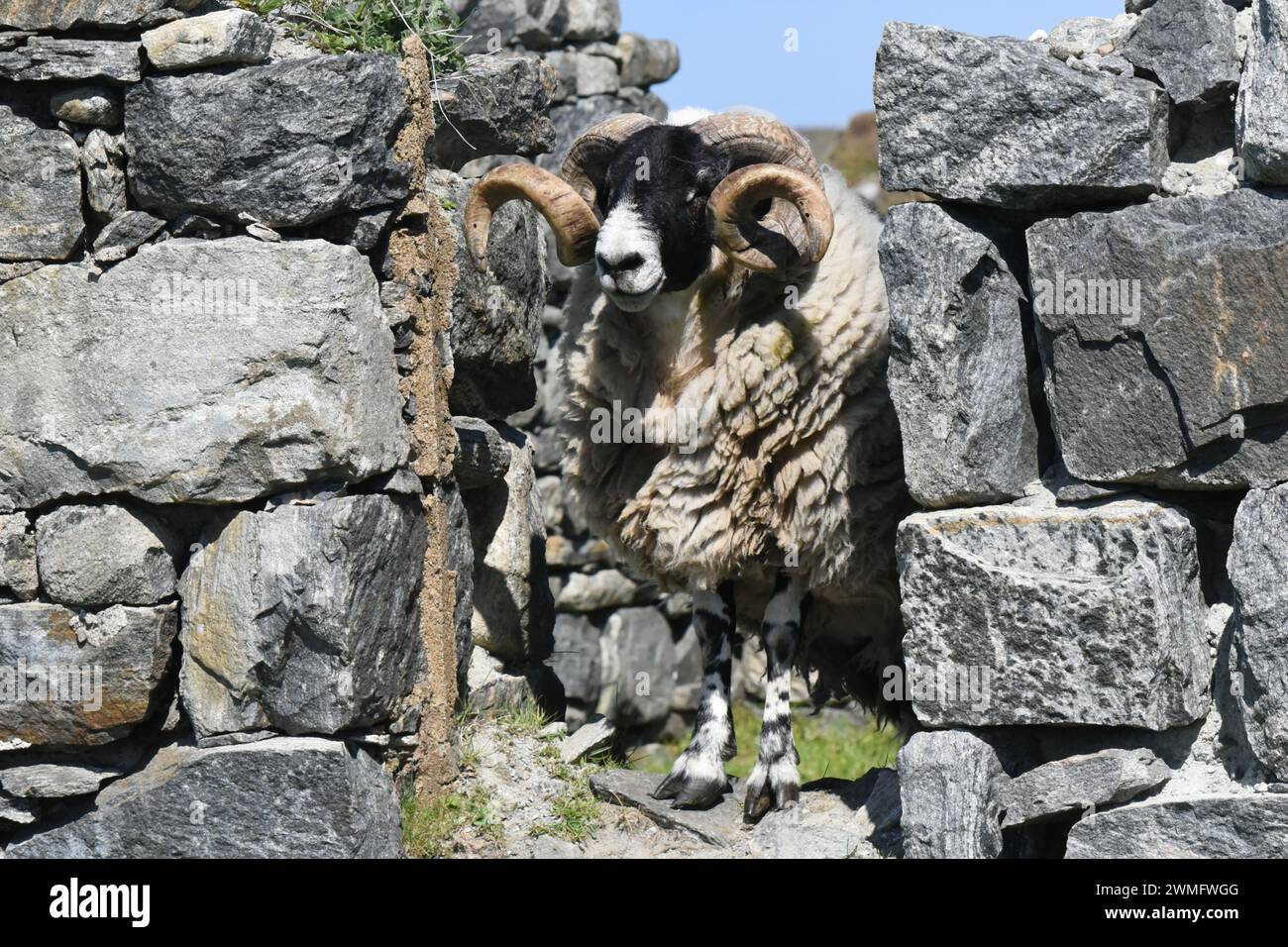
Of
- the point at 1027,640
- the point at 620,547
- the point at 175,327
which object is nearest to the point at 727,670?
the point at 620,547

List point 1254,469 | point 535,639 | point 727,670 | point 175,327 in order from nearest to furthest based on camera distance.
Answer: point 1254,469
point 175,327
point 727,670
point 535,639

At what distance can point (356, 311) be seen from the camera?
4.87 m

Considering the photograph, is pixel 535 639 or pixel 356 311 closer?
pixel 356 311

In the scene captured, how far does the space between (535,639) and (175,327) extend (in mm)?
2444

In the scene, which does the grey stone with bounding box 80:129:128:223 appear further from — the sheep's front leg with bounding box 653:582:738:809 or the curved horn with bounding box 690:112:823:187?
the sheep's front leg with bounding box 653:582:738:809

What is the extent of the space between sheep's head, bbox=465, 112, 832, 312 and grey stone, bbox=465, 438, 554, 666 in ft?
3.96

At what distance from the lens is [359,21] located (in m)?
5.23

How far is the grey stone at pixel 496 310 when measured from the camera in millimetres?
5961

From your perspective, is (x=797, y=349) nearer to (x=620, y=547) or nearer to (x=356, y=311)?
(x=620, y=547)

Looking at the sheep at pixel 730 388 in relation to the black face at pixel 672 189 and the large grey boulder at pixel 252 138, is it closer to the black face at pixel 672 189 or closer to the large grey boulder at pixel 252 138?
the black face at pixel 672 189

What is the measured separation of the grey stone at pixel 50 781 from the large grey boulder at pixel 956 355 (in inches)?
108

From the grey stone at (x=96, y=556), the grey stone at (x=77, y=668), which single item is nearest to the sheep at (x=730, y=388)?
the grey stone at (x=96, y=556)

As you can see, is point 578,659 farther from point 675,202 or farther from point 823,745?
point 675,202

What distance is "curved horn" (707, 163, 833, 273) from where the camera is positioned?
5.20m
